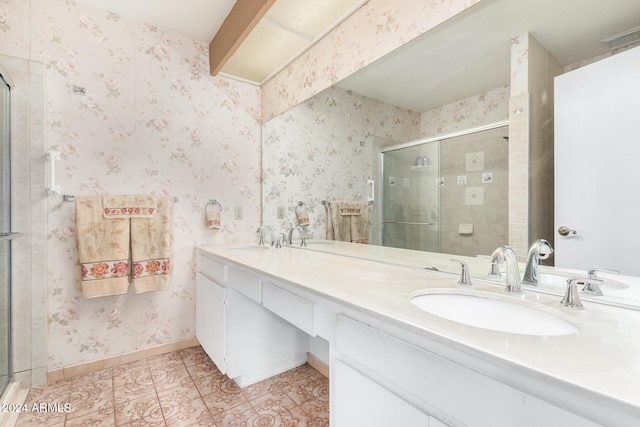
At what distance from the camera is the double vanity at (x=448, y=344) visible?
1.64 ft

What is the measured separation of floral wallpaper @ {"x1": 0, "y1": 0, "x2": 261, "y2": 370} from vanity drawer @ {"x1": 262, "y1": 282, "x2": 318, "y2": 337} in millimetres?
1244

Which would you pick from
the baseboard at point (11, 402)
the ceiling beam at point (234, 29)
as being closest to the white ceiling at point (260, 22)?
the ceiling beam at point (234, 29)

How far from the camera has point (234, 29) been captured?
1.97 meters

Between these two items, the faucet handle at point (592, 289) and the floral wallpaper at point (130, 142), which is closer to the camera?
the faucet handle at point (592, 289)

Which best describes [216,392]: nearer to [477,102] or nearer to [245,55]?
[477,102]

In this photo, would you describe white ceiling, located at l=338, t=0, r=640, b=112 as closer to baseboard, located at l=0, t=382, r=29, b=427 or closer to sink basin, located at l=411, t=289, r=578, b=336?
sink basin, located at l=411, t=289, r=578, b=336

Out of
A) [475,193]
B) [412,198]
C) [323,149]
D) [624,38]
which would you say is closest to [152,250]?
[323,149]

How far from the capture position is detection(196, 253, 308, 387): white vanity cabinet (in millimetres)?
1790

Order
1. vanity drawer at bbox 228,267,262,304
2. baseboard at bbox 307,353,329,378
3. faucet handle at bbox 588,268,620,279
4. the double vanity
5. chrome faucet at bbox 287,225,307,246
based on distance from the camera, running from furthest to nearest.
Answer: chrome faucet at bbox 287,225,307,246 < baseboard at bbox 307,353,329,378 < vanity drawer at bbox 228,267,262,304 < faucet handle at bbox 588,268,620,279 < the double vanity

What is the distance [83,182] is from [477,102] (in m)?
2.27

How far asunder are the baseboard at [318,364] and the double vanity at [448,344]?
839mm

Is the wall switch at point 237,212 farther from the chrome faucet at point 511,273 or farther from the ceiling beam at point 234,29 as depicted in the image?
the chrome faucet at point 511,273

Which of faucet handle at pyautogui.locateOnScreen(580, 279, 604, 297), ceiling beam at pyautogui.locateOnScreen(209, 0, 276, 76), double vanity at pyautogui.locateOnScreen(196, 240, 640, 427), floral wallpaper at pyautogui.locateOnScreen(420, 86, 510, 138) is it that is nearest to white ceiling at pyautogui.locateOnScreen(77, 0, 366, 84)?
ceiling beam at pyautogui.locateOnScreen(209, 0, 276, 76)

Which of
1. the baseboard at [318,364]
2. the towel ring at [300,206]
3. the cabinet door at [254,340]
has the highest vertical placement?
the towel ring at [300,206]
